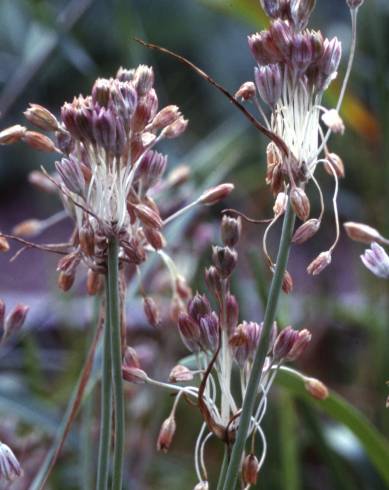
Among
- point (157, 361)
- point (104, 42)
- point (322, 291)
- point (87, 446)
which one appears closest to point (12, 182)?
point (104, 42)

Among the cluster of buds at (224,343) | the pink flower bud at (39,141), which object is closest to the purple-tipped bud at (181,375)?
the cluster of buds at (224,343)

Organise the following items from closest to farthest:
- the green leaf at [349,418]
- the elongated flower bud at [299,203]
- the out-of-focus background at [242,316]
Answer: the elongated flower bud at [299,203] → the green leaf at [349,418] → the out-of-focus background at [242,316]

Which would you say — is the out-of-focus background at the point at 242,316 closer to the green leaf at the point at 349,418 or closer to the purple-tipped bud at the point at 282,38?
the green leaf at the point at 349,418

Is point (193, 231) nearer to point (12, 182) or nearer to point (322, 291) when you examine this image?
point (322, 291)

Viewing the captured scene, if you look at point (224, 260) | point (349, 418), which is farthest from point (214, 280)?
point (349, 418)

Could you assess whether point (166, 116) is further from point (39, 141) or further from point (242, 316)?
point (242, 316)
